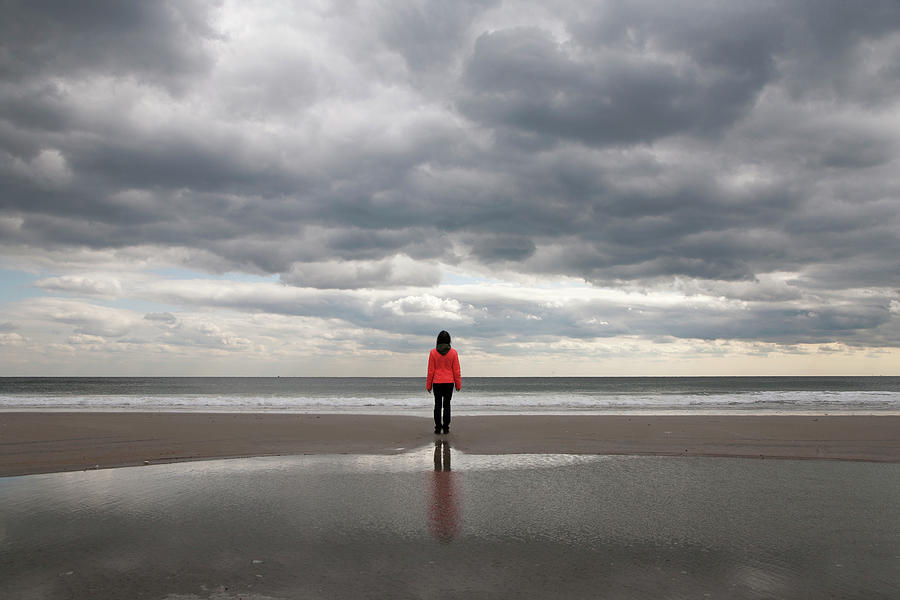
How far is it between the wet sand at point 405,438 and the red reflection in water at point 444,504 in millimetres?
1830

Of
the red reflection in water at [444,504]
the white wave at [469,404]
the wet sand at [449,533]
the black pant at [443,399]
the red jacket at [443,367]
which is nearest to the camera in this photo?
the wet sand at [449,533]

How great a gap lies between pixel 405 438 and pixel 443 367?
1923 millimetres

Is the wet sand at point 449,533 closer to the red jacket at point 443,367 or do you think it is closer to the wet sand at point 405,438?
the wet sand at point 405,438

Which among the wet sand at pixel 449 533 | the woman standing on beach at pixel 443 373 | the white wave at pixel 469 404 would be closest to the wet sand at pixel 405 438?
the woman standing on beach at pixel 443 373

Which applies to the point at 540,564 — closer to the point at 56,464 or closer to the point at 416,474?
the point at 416,474

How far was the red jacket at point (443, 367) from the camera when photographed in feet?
37.1

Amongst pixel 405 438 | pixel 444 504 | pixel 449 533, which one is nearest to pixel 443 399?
pixel 405 438

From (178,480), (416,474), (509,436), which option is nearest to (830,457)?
(509,436)

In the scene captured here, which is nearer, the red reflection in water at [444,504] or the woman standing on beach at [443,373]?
the red reflection in water at [444,504]

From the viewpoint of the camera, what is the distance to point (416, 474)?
663 cm

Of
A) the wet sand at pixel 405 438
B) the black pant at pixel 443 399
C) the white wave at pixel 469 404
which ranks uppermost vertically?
the black pant at pixel 443 399

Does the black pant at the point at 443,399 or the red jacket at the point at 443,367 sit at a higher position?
the red jacket at the point at 443,367

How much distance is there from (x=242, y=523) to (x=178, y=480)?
7.48ft

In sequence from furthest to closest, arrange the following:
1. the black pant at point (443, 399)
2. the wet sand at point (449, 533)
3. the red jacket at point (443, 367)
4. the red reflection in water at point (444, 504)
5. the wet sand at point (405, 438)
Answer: the red jacket at point (443, 367) < the black pant at point (443, 399) < the wet sand at point (405, 438) < the red reflection in water at point (444, 504) < the wet sand at point (449, 533)
